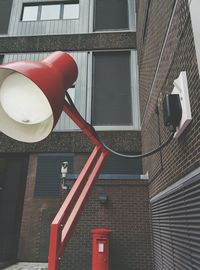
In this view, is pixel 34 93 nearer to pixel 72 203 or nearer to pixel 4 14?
pixel 72 203

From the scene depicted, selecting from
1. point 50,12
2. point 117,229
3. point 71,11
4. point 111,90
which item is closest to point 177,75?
point 117,229

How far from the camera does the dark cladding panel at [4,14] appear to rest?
12293 mm

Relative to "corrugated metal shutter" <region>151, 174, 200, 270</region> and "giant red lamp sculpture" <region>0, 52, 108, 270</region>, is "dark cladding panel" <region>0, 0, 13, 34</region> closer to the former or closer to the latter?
"corrugated metal shutter" <region>151, 174, 200, 270</region>

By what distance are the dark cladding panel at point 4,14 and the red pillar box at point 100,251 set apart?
1055 cm

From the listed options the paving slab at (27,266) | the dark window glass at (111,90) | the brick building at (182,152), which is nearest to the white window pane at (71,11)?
the dark window glass at (111,90)

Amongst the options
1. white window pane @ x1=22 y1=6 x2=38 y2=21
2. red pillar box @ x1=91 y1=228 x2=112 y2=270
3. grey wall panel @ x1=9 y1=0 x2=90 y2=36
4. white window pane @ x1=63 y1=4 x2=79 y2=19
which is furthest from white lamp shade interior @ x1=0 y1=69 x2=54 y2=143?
white window pane @ x1=22 y1=6 x2=38 y2=21

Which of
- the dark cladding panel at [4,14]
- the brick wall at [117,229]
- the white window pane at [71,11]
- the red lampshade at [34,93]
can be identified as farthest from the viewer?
the dark cladding panel at [4,14]

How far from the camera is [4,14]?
12.6 m

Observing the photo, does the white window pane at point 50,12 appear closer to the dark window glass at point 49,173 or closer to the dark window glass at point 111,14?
the dark window glass at point 111,14

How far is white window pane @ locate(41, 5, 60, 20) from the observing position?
1216cm

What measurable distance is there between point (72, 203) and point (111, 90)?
8620 millimetres

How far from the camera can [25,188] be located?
32.5ft

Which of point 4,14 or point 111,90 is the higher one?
point 4,14

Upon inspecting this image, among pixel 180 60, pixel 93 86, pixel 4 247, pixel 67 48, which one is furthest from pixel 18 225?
pixel 180 60
